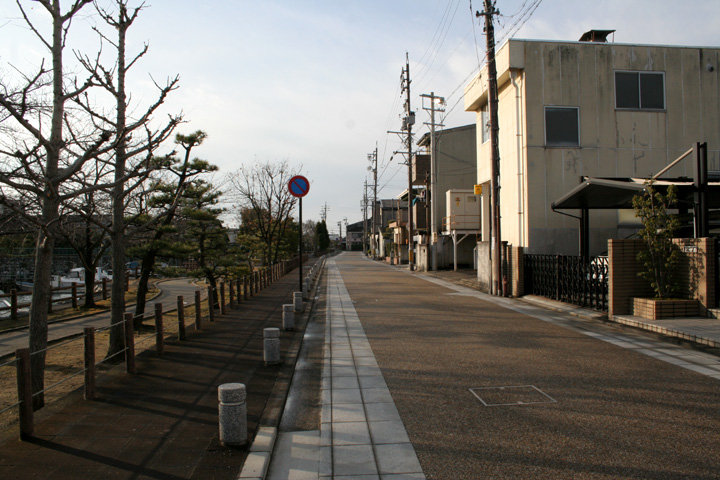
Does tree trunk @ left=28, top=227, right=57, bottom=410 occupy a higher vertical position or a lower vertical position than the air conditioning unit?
lower

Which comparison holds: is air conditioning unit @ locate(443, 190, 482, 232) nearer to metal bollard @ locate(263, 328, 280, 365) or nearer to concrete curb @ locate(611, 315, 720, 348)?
concrete curb @ locate(611, 315, 720, 348)

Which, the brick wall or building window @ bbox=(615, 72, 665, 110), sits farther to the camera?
building window @ bbox=(615, 72, 665, 110)

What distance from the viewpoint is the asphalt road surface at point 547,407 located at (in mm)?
3777

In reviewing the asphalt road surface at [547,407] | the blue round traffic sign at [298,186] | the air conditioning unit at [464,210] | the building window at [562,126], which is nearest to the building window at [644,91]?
the building window at [562,126]

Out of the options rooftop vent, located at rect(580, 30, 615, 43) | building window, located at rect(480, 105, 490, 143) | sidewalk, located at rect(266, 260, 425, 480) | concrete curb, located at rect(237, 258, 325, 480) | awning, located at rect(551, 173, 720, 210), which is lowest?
sidewalk, located at rect(266, 260, 425, 480)

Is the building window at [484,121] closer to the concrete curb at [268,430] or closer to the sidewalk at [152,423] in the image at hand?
the sidewalk at [152,423]

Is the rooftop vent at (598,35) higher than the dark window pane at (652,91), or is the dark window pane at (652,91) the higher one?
the rooftop vent at (598,35)

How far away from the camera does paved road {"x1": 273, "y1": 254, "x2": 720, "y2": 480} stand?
12.5ft

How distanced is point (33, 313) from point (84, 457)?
3.01 meters

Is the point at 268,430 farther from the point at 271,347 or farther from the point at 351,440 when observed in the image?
the point at 271,347

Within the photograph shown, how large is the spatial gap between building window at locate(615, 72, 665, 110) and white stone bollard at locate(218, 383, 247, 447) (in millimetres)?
18018

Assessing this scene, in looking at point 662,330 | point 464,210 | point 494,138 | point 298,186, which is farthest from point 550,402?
point 464,210

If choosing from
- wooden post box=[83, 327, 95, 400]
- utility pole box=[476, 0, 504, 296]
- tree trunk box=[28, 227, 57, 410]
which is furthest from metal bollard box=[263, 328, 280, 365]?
utility pole box=[476, 0, 504, 296]

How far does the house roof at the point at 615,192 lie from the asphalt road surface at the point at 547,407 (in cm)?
418
